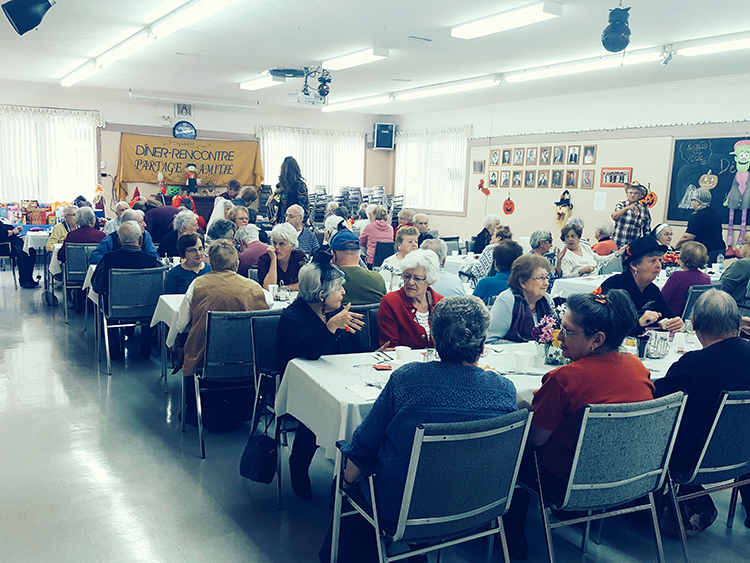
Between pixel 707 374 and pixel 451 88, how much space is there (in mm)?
8234

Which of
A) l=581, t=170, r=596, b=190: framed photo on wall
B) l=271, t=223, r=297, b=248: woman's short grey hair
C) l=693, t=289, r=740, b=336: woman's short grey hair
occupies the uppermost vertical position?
l=581, t=170, r=596, b=190: framed photo on wall

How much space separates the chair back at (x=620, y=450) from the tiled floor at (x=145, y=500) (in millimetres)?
614

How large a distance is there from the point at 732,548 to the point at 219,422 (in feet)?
9.41

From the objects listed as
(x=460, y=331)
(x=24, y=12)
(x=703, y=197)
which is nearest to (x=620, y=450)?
(x=460, y=331)

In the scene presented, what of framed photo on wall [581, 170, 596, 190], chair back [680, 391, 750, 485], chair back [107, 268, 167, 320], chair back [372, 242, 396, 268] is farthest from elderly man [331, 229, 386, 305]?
framed photo on wall [581, 170, 596, 190]

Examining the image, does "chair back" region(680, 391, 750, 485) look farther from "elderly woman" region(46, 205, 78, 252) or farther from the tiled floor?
"elderly woman" region(46, 205, 78, 252)

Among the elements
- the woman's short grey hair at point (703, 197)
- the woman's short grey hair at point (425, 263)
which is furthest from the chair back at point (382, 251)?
the woman's short grey hair at point (425, 263)

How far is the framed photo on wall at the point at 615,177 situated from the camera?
9766 mm

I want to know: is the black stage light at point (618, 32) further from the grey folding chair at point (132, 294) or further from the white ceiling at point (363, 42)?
the grey folding chair at point (132, 294)

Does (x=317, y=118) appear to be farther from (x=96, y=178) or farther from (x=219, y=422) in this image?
(x=219, y=422)

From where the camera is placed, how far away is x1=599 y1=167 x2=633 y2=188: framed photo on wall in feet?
32.0

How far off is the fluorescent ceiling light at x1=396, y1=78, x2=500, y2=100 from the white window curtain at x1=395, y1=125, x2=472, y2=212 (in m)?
2.50

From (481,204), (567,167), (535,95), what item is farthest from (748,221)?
(481,204)

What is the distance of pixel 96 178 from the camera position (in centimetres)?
1216
